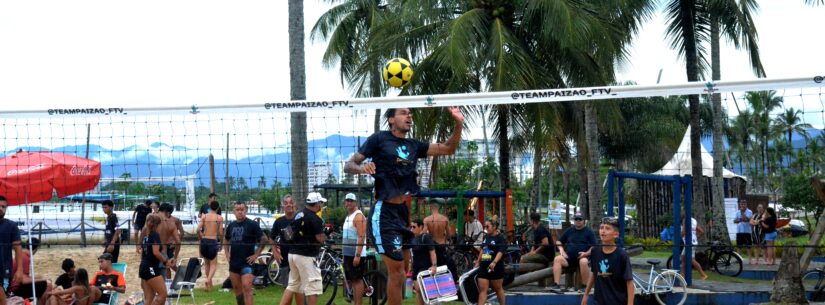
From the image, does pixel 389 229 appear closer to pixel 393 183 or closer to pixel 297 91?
pixel 393 183

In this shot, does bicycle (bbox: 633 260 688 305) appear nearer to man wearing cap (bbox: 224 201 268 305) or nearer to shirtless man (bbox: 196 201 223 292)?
man wearing cap (bbox: 224 201 268 305)

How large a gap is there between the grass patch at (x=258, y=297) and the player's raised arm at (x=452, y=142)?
22.5ft

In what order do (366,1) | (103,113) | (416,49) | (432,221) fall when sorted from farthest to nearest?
1. (366,1)
2. (416,49)
3. (432,221)
4. (103,113)

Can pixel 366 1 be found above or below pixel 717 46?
above

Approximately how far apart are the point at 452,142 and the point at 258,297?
8322 mm

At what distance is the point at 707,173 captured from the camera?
102 ft

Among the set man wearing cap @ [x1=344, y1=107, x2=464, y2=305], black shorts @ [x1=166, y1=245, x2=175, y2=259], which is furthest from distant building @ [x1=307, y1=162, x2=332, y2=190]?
man wearing cap @ [x1=344, y1=107, x2=464, y2=305]

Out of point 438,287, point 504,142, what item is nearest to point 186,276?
point 438,287

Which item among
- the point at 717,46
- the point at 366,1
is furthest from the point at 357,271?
the point at 366,1

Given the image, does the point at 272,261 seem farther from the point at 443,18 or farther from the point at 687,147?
the point at 687,147

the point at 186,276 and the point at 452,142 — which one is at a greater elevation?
the point at 452,142

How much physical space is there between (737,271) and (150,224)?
11.0 m

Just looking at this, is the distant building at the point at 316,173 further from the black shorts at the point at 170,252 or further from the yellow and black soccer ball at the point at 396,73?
the yellow and black soccer ball at the point at 396,73

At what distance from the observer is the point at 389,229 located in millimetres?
7762
